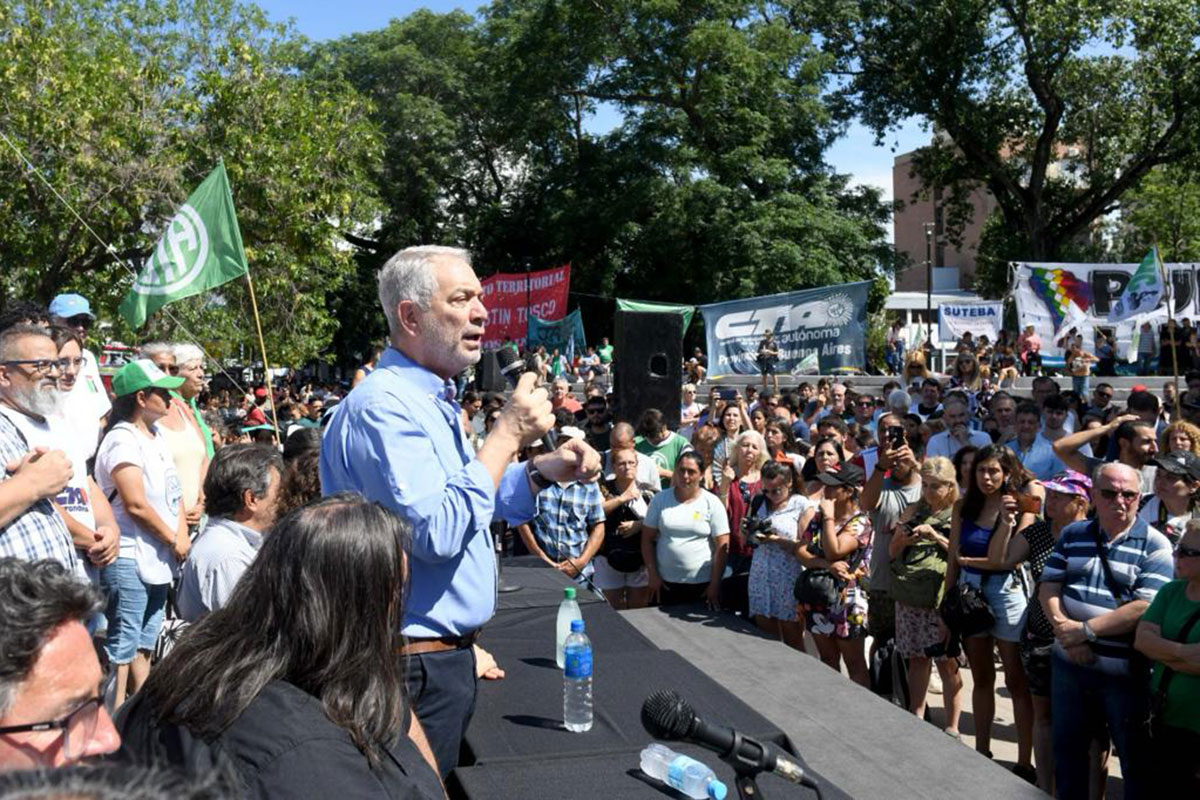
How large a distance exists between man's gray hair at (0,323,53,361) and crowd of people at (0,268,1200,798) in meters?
0.02

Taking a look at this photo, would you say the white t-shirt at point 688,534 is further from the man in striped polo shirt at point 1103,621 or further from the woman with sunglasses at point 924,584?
the man in striped polo shirt at point 1103,621

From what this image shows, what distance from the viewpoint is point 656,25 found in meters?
28.2

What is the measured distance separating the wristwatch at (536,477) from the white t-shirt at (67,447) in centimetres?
171

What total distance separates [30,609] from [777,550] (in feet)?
16.8

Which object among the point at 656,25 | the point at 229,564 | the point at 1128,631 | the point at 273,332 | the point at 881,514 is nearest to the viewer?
the point at 229,564

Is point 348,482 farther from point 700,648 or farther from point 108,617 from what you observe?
point 700,648

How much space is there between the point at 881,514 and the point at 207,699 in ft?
15.8

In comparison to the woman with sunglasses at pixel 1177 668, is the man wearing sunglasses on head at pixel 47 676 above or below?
above

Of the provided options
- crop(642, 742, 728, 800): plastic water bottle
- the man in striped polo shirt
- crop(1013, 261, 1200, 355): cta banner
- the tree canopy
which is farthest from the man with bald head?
the tree canopy

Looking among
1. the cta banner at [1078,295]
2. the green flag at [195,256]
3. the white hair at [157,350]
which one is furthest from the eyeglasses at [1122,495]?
the cta banner at [1078,295]

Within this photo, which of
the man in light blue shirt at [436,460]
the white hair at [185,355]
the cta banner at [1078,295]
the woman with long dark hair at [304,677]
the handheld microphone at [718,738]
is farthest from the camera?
the cta banner at [1078,295]

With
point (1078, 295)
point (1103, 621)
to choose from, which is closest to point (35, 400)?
point (1103, 621)

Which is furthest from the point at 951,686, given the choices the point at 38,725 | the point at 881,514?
the point at 38,725

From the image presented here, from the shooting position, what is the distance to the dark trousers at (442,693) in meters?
2.54
